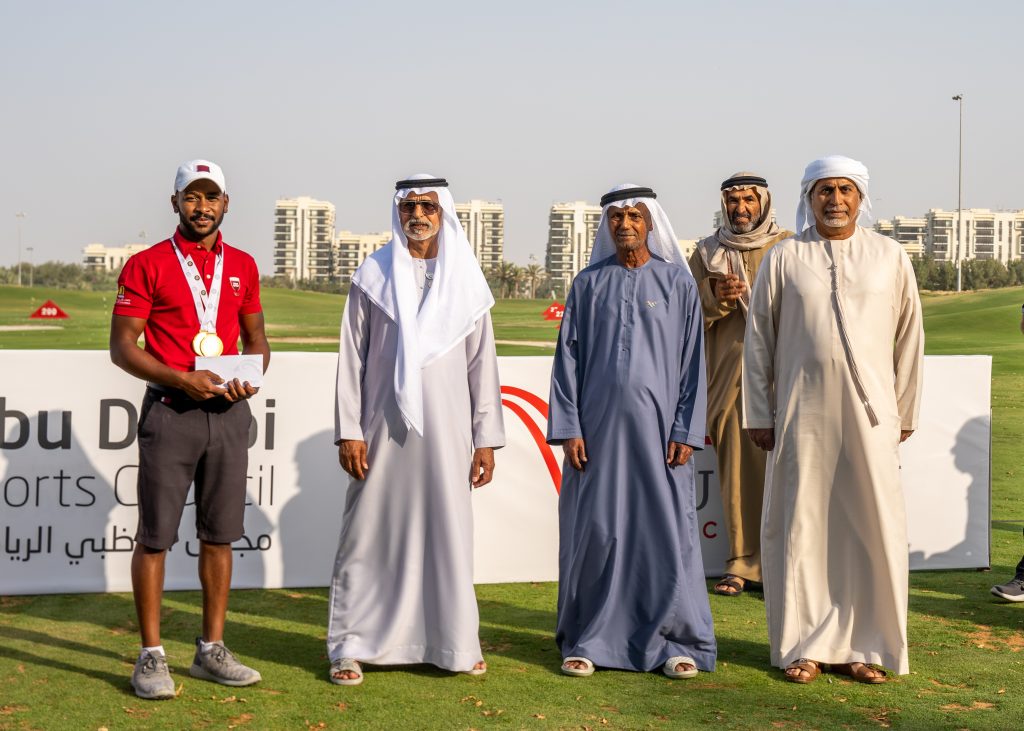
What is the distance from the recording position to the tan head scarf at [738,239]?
5859mm

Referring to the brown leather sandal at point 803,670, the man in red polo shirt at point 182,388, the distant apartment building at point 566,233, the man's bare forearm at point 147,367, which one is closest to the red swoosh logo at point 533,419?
the brown leather sandal at point 803,670

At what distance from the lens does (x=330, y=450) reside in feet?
19.4

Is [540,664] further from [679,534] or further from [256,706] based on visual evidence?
[256,706]

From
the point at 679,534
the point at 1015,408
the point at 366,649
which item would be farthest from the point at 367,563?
the point at 1015,408

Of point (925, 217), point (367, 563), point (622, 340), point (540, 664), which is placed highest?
point (925, 217)

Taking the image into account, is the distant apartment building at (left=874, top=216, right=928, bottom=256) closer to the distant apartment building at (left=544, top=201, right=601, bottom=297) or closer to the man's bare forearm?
the distant apartment building at (left=544, top=201, right=601, bottom=297)

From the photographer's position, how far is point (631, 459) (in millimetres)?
4551

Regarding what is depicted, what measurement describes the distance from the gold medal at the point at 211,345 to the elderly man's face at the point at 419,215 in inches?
34.2

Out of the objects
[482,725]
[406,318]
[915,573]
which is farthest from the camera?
[915,573]

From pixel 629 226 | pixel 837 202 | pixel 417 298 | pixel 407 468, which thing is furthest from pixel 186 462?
pixel 837 202

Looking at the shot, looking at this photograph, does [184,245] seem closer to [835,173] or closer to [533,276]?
[835,173]

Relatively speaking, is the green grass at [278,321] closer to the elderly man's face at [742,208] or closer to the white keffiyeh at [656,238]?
the elderly man's face at [742,208]

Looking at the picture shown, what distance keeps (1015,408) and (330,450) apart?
39.1 ft

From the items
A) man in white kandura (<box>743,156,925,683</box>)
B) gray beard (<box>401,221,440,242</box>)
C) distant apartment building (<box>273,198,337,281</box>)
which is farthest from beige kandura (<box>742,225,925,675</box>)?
distant apartment building (<box>273,198,337,281</box>)
